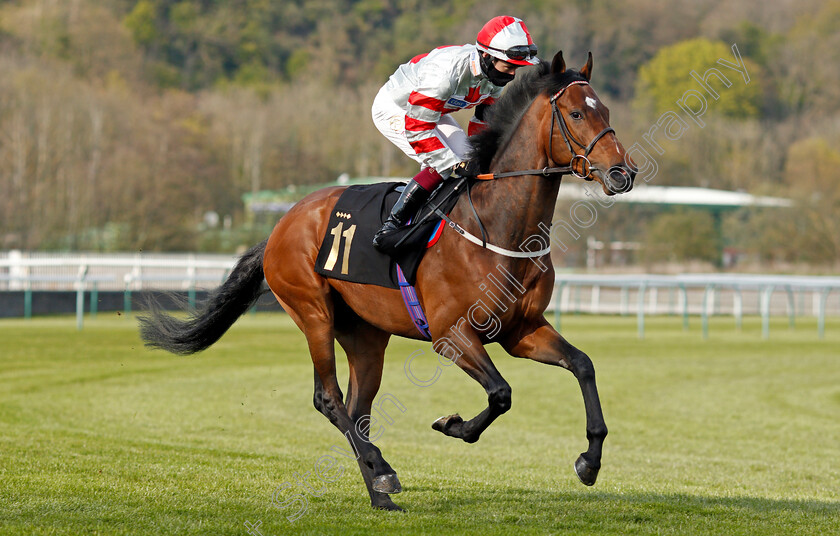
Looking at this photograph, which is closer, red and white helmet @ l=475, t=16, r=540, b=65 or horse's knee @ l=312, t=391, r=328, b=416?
red and white helmet @ l=475, t=16, r=540, b=65

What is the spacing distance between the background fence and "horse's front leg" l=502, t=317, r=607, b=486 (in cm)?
1272

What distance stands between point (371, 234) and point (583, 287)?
24.9 meters

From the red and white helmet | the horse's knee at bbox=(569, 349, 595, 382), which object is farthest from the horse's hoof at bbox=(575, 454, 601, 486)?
the red and white helmet

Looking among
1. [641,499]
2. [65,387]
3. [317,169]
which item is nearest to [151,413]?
[65,387]

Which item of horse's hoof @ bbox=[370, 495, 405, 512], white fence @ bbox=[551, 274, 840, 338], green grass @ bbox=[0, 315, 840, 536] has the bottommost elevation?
white fence @ bbox=[551, 274, 840, 338]

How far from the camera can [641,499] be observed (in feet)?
17.0

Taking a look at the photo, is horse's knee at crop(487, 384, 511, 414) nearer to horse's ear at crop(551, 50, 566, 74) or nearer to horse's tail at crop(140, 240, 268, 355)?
horse's ear at crop(551, 50, 566, 74)

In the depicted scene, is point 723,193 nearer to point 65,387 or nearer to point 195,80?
point 65,387

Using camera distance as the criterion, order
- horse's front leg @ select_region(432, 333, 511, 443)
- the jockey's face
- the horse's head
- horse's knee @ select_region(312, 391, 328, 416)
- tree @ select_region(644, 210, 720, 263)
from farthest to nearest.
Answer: tree @ select_region(644, 210, 720, 263), horse's knee @ select_region(312, 391, 328, 416), the jockey's face, horse's front leg @ select_region(432, 333, 511, 443), the horse's head

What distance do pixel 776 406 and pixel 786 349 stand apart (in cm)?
558

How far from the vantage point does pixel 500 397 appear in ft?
14.4

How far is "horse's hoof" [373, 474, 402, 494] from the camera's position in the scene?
4656mm

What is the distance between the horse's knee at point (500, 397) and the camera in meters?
4.38

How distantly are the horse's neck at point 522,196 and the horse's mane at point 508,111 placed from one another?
9cm
